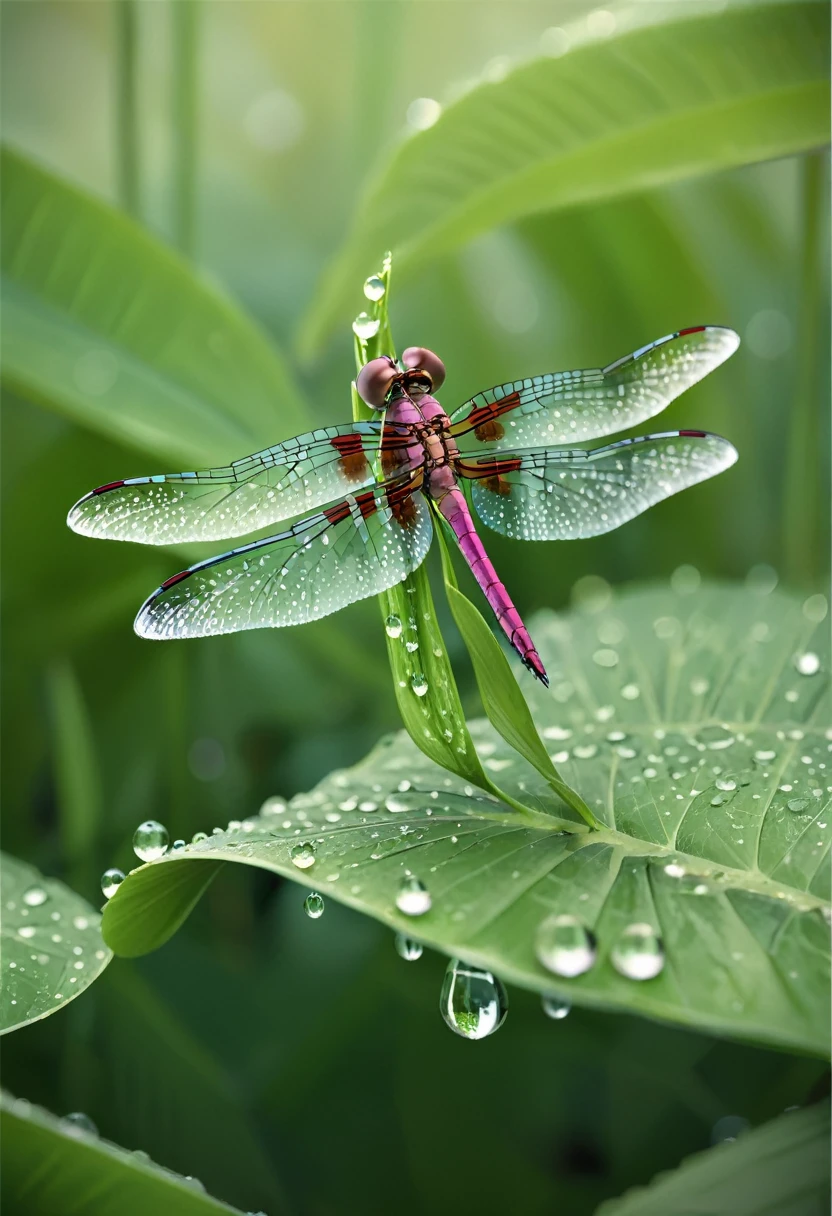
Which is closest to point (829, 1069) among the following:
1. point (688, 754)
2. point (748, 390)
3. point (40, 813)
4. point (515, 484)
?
point (688, 754)

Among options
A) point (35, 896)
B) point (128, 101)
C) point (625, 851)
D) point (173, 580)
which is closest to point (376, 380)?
point (173, 580)

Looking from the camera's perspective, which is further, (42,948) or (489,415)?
(489,415)

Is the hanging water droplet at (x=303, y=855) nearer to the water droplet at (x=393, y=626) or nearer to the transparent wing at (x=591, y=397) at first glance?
the water droplet at (x=393, y=626)

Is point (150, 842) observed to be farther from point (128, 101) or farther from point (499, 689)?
point (128, 101)

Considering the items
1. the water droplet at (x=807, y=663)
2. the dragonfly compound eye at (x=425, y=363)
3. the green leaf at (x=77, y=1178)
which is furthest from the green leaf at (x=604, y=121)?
the green leaf at (x=77, y=1178)

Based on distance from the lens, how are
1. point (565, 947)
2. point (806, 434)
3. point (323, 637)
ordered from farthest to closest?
point (806, 434) → point (323, 637) → point (565, 947)

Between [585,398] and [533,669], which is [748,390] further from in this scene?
[533,669]
